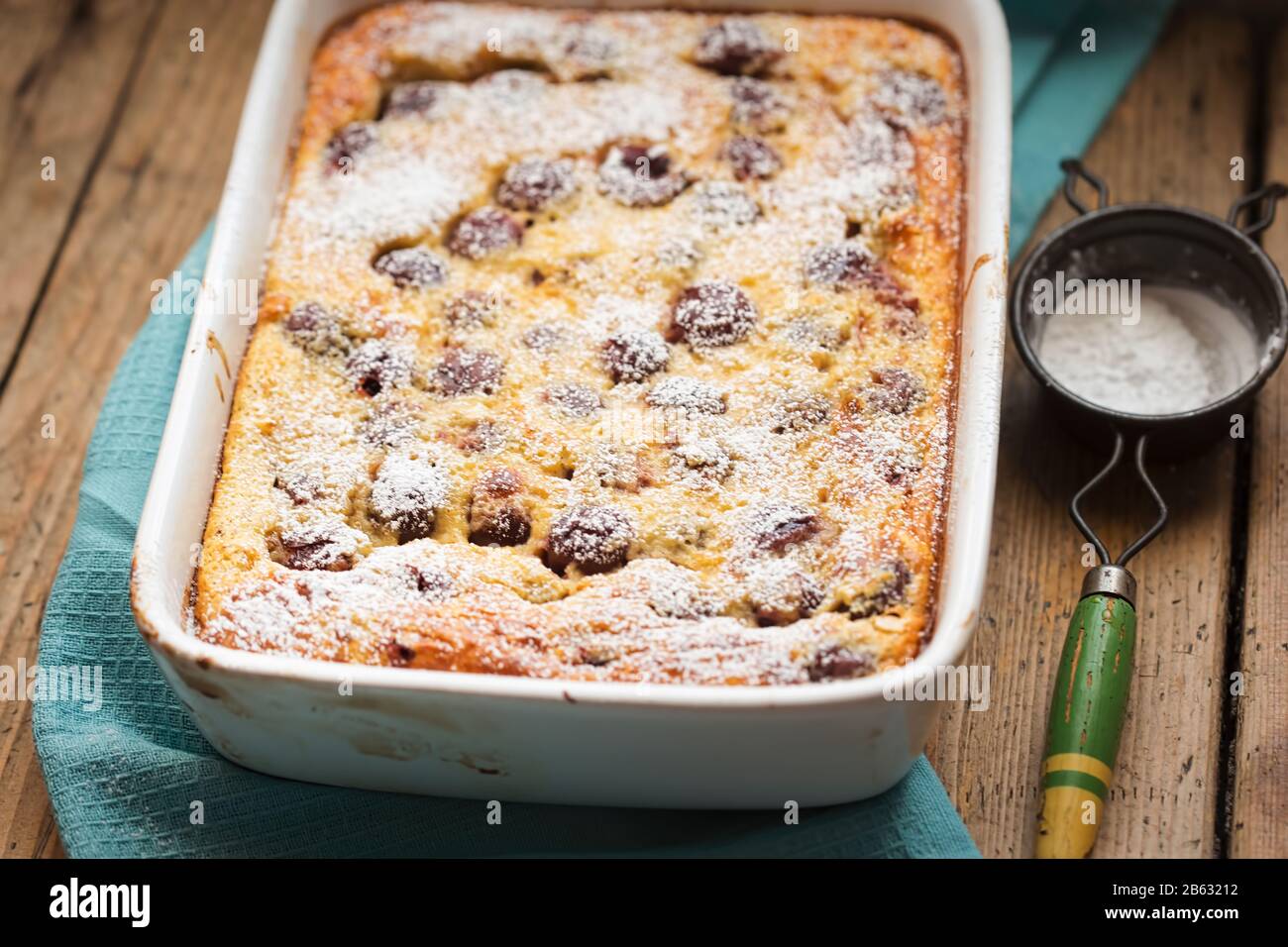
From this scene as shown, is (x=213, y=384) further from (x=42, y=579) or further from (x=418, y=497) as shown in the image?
(x=42, y=579)

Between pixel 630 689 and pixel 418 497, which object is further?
pixel 418 497

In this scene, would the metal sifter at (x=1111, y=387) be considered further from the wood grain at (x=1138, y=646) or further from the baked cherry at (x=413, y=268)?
the baked cherry at (x=413, y=268)

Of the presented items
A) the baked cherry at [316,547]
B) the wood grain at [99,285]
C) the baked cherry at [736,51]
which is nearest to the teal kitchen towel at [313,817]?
the wood grain at [99,285]

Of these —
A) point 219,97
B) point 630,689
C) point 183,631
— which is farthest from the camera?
point 219,97

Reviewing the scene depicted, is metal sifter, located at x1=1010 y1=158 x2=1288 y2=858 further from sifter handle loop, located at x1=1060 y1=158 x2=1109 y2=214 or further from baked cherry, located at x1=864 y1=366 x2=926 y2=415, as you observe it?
baked cherry, located at x1=864 y1=366 x2=926 y2=415

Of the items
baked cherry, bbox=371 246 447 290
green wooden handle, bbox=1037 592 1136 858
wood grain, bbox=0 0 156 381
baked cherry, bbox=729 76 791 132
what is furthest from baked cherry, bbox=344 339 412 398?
green wooden handle, bbox=1037 592 1136 858

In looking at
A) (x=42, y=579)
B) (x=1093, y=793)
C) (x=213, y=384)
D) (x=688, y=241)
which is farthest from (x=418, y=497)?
(x=1093, y=793)
